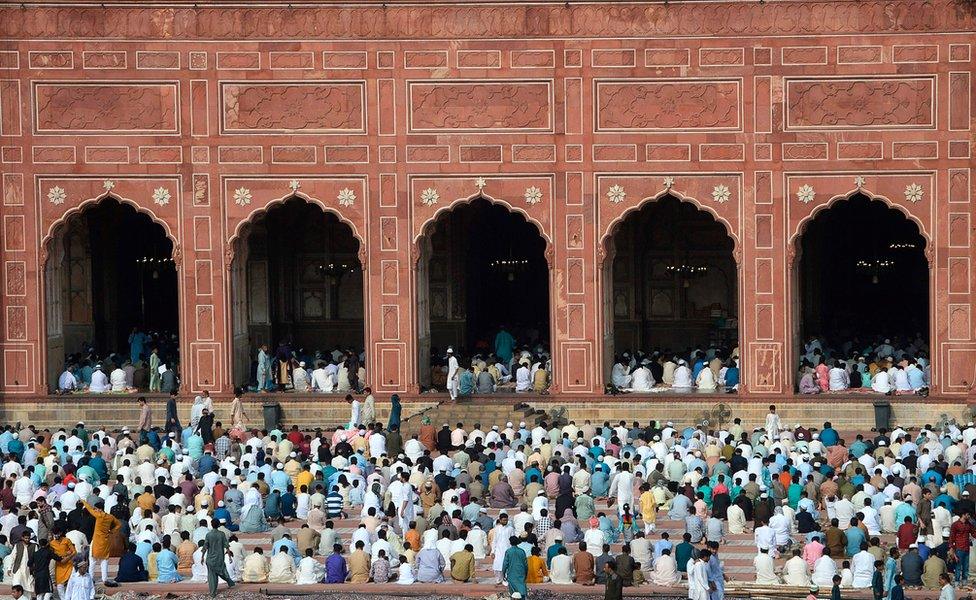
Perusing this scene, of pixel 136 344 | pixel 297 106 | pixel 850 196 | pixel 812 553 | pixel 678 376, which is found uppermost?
pixel 297 106

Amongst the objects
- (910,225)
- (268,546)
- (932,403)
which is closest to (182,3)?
(268,546)

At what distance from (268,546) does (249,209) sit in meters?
9.15

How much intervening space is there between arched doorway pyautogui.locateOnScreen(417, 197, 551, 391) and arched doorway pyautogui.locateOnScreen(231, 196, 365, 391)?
1562 millimetres

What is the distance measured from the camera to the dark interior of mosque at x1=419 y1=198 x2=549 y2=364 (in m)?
37.3

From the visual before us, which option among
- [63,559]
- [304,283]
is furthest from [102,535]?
[304,283]

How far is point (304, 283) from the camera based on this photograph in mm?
37625

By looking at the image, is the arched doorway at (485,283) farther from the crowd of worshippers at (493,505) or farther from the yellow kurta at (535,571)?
the yellow kurta at (535,571)

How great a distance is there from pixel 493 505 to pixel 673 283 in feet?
42.6

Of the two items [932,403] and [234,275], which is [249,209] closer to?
[234,275]

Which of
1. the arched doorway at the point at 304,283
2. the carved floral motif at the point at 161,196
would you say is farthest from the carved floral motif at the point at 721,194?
the carved floral motif at the point at 161,196

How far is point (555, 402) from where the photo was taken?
31.6 meters

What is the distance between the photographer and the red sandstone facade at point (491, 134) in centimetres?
3102

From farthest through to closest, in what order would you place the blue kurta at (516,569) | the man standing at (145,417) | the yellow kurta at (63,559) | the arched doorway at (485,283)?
the arched doorway at (485,283) < the man standing at (145,417) < the yellow kurta at (63,559) < the blue kurta at (516,569)

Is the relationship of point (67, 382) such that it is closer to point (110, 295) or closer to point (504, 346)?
point (110, 295)
